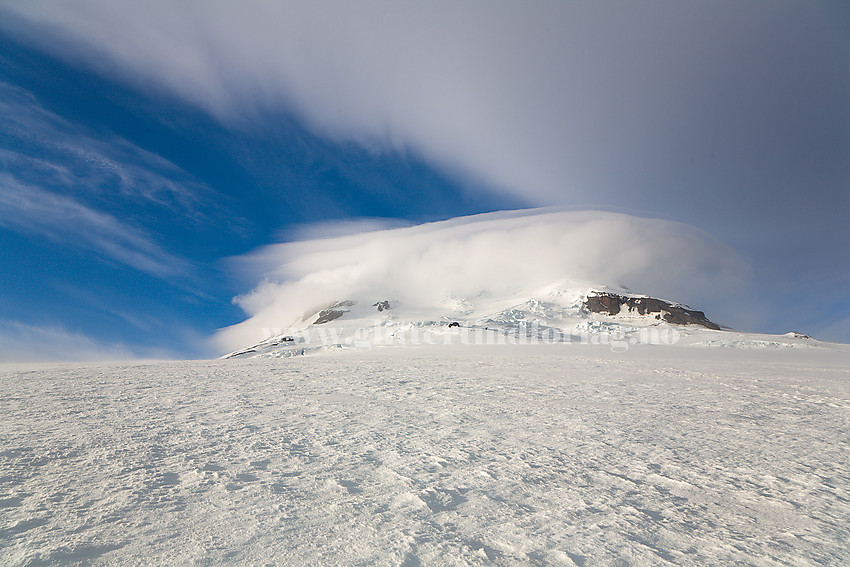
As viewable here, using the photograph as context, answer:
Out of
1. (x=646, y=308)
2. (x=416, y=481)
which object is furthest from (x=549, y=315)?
(x=416, y=481)

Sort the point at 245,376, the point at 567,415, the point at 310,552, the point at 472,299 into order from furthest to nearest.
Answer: the point at 472,299 < the point at 245,376 < the point at 567,415 < the point at 310,552

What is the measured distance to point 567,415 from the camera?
5.62 meters

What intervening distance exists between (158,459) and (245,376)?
637cm

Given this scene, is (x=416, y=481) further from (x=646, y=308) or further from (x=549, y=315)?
(x=646, y=308)

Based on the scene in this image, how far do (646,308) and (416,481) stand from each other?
11417 cm

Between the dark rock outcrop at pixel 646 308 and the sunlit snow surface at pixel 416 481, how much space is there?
3768 inches

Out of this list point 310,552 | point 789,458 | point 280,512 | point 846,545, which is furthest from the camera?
point 789,458

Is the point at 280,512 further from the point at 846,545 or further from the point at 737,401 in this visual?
the point at 737,401

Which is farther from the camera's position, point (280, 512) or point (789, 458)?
point (789, 458)

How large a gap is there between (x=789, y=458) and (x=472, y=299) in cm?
10869

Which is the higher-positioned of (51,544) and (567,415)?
(567,415)

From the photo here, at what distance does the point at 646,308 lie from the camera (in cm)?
10275

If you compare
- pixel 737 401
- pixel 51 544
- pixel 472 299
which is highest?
pixel 472 299

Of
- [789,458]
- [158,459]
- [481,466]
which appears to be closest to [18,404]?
[158,459]
